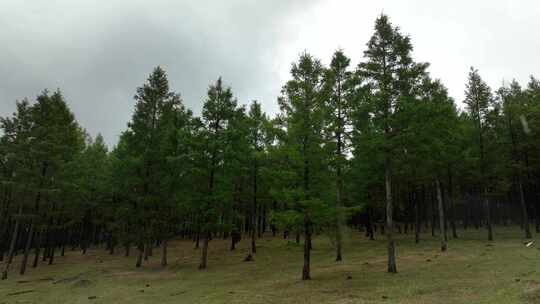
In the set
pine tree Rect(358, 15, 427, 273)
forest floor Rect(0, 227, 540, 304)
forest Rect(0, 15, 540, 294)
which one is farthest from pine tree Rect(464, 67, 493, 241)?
pine tree Rect(358, 15, 427, 273)

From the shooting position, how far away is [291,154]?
17.5 metres

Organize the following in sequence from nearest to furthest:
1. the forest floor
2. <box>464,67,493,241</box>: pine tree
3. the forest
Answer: the forest floor
the forest
<box>464,67,493,241</box>: pine tree

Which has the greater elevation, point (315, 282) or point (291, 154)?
point (291, 154)

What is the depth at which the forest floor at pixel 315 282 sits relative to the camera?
12.8 metres

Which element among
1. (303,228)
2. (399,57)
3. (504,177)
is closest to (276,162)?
(303,228)

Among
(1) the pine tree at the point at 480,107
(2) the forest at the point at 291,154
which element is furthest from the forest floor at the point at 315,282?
(1) the pine tree at the point at 480,107

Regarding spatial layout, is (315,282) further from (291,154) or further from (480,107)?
(480,107)

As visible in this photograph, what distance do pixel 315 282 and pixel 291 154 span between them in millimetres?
6857

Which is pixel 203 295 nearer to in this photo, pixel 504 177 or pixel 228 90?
pixel 228 90

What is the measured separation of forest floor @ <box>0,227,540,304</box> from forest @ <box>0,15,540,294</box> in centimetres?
155

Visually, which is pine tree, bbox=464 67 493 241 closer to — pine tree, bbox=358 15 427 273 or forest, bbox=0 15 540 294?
forest, bbox=0 15 540 294

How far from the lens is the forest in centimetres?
1830

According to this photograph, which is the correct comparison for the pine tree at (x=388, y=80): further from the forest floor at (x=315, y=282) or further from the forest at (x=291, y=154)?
the forest floor at (x=315, y=282)

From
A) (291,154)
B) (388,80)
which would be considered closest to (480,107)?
(388,80)
